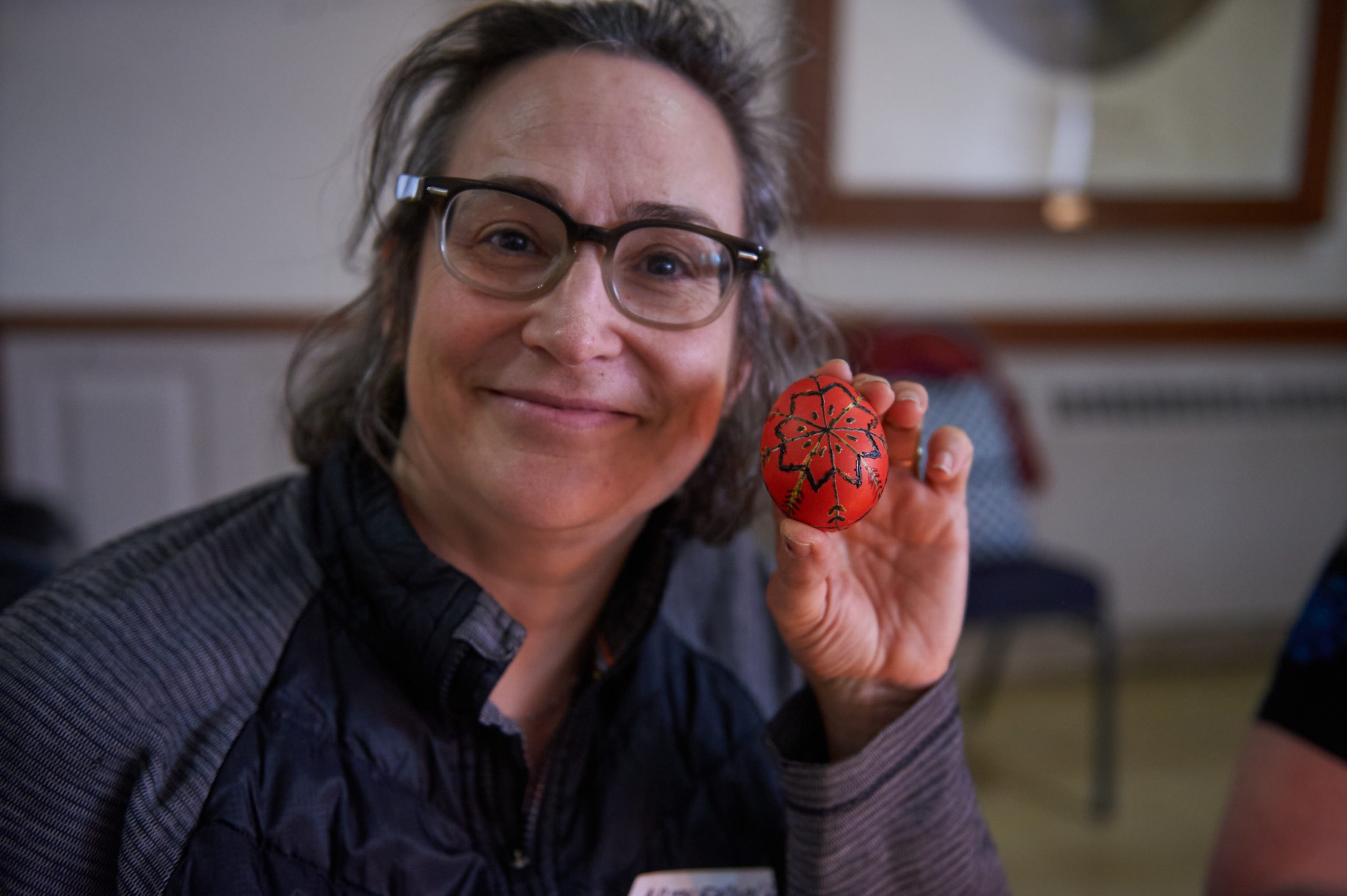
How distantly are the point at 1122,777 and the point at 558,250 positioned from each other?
2.44m

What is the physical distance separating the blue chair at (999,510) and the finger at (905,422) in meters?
1.29

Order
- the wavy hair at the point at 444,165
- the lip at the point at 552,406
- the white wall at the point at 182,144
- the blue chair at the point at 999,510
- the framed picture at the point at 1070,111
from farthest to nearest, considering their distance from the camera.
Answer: the framed picture at the point at 1070,111 < the white wall at the point at 182,144 < the blue chair at the point at 999,510 < the wavy hair at the point at 444,165 < the lip at the point at 552,406

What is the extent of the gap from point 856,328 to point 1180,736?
1.99 meters

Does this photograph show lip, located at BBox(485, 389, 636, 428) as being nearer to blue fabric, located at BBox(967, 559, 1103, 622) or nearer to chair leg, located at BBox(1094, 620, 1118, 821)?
blue fabric, located at BBox(967, 559, 1103, 622)

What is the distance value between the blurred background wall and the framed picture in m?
0.09

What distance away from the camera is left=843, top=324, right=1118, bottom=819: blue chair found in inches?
89.4

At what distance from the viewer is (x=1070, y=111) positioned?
292 centimetres

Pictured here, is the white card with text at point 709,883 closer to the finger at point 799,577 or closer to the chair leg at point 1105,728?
the finger at point 799,577

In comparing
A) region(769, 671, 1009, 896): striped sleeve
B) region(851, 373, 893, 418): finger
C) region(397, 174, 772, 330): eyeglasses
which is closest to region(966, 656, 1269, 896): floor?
region(769, 671, 1009, 896): striped sleeve

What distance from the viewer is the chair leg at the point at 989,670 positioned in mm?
2945

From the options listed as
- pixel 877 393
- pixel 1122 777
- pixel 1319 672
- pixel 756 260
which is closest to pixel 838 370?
pixel 877 393

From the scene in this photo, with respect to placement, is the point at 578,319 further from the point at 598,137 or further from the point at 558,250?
the point at 598,137

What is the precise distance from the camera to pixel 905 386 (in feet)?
3.13

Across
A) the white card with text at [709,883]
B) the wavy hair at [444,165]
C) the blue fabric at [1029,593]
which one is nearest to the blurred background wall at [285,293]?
the blue fabric at [1029,593]
